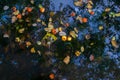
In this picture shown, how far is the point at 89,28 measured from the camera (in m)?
3.91

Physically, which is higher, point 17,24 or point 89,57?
point 17,24

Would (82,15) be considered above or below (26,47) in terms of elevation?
above

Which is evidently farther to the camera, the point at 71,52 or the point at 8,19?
the point at 8,19

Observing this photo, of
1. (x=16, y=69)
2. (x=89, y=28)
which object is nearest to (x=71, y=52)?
(x=89, y=28)

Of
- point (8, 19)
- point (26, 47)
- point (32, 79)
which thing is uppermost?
point (8, 19)

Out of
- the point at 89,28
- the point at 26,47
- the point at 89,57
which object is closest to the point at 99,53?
the point at 89,57

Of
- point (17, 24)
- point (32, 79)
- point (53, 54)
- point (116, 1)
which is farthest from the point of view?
point (116, 1)

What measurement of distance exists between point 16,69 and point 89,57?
91 cm

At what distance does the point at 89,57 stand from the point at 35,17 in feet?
3.12

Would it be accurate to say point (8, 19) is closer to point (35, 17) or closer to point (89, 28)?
point (35, 17)

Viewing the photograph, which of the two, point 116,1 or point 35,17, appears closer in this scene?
point 35,17

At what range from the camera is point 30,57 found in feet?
11.8

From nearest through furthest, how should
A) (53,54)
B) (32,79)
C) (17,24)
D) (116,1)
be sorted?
1. (32,79)
2. (53,54)
3. (17,24)
4. (116,1)

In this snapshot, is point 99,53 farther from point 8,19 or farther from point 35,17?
point 8,19
